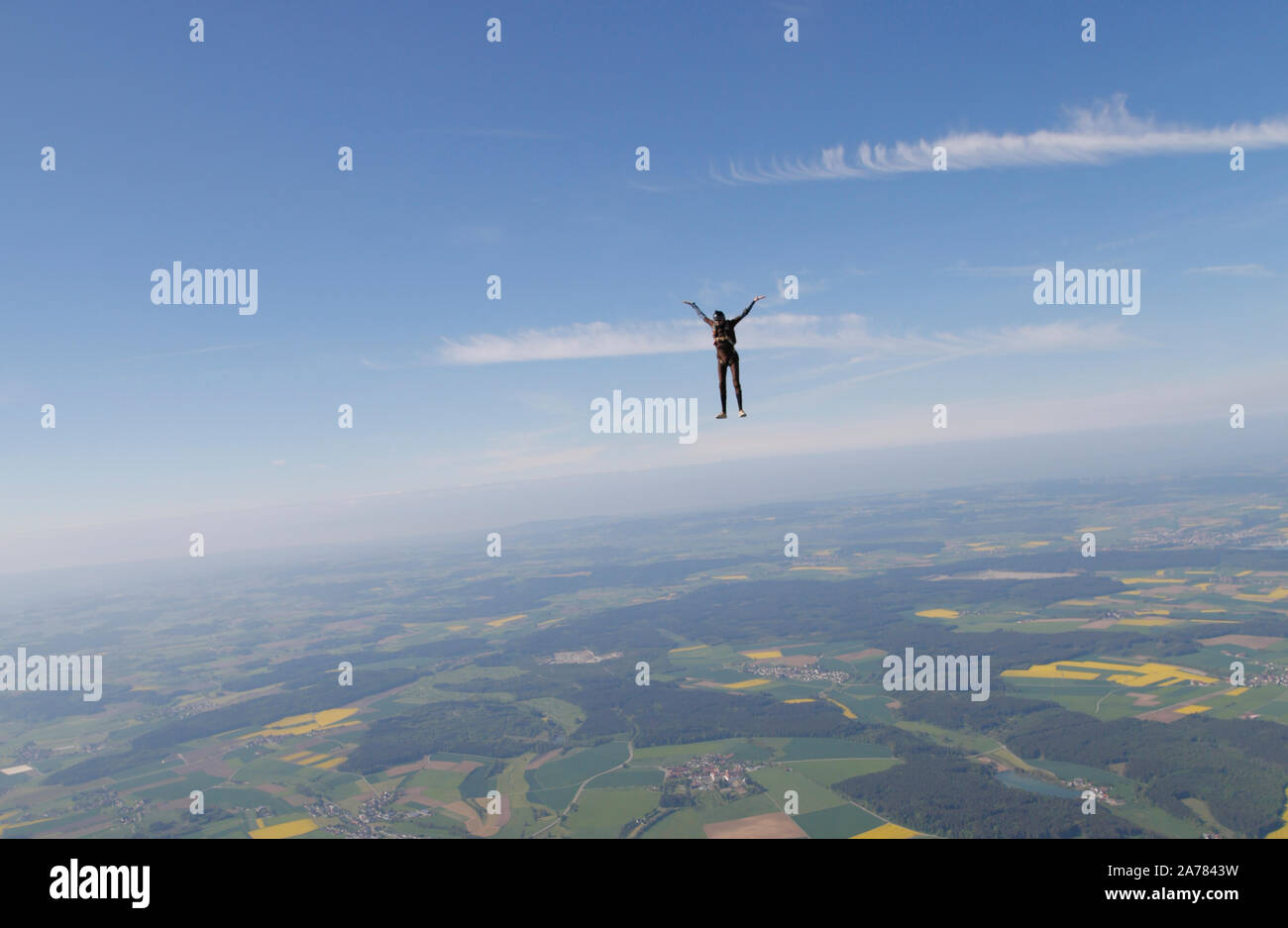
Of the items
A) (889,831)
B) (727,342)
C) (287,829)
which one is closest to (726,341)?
(727,342)

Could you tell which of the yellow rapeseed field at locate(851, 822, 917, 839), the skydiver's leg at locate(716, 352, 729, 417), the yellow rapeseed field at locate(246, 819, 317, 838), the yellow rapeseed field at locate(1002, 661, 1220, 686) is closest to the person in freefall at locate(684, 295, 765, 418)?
the skydiver's leg at locate(716, 352, 729, 417)

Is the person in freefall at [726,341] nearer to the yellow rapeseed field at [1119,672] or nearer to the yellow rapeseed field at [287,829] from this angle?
the yellow rapeseed field at [287,829]

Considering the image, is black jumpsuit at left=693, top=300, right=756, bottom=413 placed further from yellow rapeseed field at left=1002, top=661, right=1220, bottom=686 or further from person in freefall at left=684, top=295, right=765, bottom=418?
yellow rapeseed field at left=1002, top=661, right=1220, bottom=686

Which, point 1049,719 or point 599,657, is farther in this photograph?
point 599,657

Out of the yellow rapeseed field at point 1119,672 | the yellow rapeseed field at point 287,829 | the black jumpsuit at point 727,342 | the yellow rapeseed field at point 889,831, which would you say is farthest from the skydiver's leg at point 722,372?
the yellow rapeseed field at point 1119,672

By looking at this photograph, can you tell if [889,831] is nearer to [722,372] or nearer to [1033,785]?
[1033,785]

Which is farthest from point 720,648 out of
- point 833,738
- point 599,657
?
point 833,738
